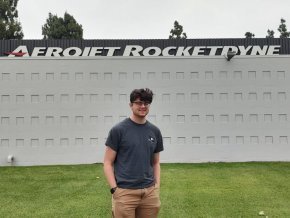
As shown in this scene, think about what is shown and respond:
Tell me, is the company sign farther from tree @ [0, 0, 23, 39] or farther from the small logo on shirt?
tree @ [0, 0, 23, 39]

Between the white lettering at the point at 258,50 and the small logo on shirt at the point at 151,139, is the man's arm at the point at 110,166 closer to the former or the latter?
the small logo on shirt at the point at 151,139

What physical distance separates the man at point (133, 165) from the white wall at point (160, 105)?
10898 mm

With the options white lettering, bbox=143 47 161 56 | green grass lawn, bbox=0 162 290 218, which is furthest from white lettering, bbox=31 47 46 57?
green grass lawn, bbox=0 162 290 218

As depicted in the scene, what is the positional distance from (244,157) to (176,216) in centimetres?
805

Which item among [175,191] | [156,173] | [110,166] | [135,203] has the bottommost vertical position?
[175,191]

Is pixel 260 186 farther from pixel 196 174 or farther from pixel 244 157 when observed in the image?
pixel 244 157

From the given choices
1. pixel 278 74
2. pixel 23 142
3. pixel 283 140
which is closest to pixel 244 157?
pixel 283 140

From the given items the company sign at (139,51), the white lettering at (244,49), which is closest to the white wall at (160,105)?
the company sign at (139,51)

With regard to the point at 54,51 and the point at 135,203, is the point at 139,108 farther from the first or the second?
the point at 54,51

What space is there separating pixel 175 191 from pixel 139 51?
743cm

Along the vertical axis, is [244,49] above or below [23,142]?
above

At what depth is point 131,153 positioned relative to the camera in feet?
12.8

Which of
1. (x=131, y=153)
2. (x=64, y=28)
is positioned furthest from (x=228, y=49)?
(x=64, y=28)

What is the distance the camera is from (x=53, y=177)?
12.1 m
